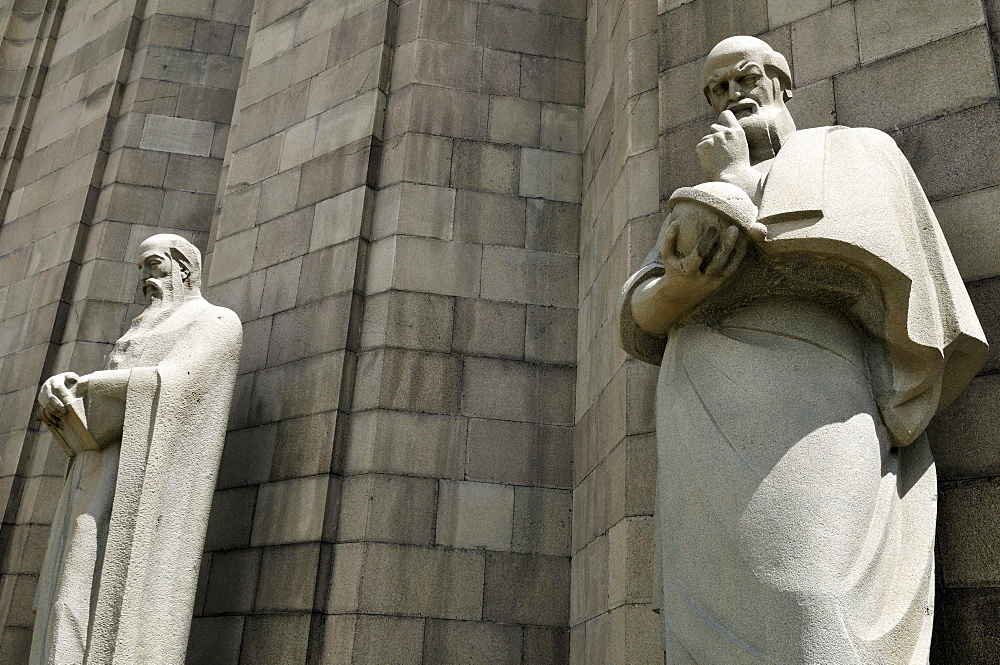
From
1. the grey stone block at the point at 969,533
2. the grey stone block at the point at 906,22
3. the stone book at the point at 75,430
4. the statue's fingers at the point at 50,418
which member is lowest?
the grey stone block at the point at 969,533

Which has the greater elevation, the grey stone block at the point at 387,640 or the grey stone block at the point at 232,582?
the grey stone block at the point at 232,582

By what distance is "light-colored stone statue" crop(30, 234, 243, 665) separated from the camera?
5824 millimetres

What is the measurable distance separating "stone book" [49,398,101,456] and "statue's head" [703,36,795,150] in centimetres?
467

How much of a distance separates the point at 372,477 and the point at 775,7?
165 inches

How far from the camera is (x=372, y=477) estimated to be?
6.84 metres

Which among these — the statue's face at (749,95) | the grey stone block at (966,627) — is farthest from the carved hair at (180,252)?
the grey stone block at (966,627)

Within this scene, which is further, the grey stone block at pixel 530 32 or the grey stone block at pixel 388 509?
the grey stone block at pixel 530 32

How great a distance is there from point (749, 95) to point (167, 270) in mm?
4782

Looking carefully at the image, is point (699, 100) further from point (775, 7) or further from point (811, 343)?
point (811, 343)

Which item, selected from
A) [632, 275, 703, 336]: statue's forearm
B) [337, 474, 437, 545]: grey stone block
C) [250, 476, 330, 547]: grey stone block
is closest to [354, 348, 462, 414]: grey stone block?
[337, 474, 437, 545]: grey stone block

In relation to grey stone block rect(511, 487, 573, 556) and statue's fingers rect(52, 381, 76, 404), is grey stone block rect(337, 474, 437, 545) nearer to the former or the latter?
grey stone block rect(511, 487, 573, 556)

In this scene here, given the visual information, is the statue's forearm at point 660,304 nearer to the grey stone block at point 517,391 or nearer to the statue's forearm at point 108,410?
the grey stone block at point 517,391

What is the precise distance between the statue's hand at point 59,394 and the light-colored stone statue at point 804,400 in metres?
4.52

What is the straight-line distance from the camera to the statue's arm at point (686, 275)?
334 centimetres
